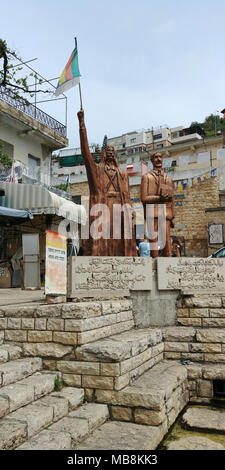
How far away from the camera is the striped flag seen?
8.34 meters

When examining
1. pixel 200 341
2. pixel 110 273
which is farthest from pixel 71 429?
pixel 110 273

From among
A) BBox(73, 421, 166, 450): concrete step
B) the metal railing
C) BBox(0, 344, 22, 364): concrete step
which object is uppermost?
the metal railing

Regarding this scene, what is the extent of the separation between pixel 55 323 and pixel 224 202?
1743 centimetres

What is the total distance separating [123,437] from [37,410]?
2.75ft

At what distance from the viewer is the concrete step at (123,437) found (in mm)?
→ 3189

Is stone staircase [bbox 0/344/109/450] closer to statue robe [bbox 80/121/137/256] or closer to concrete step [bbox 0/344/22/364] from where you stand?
concrete step [bbox 0/344/22/364]

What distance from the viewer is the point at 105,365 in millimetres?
4062

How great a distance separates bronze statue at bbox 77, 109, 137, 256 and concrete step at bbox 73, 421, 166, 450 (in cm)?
339

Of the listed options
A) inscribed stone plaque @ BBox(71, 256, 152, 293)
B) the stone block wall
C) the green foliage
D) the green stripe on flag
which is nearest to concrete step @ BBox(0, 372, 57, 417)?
inscribed stone plaque @ BBox(71, 256, 152, 293)

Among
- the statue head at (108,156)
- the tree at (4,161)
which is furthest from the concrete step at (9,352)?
the tree at (4,161)

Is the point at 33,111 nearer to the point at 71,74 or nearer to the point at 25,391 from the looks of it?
the point at 71,74
